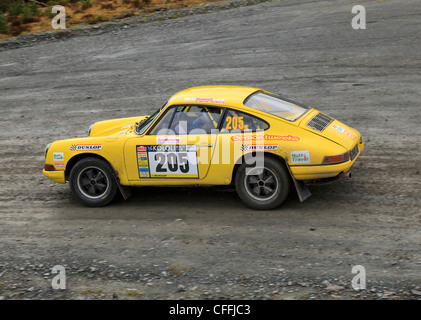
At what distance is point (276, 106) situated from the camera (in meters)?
7.85

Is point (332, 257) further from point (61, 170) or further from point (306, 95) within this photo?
point (306, 95)

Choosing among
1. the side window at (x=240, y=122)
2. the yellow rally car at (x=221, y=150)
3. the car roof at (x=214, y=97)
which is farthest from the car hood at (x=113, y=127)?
the side window at (x=240, y=122)

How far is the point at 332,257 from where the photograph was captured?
6.28 metres

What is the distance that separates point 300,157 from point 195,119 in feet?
4.91

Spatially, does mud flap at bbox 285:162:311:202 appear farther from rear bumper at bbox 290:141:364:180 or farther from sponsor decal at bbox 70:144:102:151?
sponsor decal at bbox 70:144:102:151

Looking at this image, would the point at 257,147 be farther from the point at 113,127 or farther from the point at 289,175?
the point at 113,127

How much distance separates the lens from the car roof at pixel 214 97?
7.55 m

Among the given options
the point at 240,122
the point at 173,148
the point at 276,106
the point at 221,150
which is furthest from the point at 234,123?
the point at 173,148

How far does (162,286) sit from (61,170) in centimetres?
299

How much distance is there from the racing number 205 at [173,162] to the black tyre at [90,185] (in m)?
0.79

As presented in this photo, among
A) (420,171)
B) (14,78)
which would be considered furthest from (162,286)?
(14,78)
